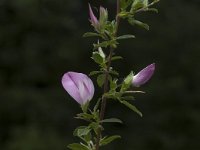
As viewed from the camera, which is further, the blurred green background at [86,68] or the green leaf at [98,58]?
the blurred green background at [86,68]

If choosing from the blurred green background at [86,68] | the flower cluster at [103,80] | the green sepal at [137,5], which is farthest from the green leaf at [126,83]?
the blurred green background at [86,68]

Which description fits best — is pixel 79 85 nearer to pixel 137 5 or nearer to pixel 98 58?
pixel 98 58

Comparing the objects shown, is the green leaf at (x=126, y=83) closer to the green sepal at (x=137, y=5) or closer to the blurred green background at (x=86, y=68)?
the green sepal at (x=137, y=5)

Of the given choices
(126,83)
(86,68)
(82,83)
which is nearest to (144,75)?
(126,83)

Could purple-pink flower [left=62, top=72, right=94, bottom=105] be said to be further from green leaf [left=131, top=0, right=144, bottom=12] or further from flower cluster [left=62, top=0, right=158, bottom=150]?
green leaf [left=131, top=0, right=144, bottom=12]

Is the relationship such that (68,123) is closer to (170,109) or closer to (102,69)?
(170,109)

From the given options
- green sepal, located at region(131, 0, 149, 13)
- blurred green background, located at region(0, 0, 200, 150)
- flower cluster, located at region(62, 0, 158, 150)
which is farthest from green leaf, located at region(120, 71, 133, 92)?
blurred green background, located at region(0, 0, 200, 150)
